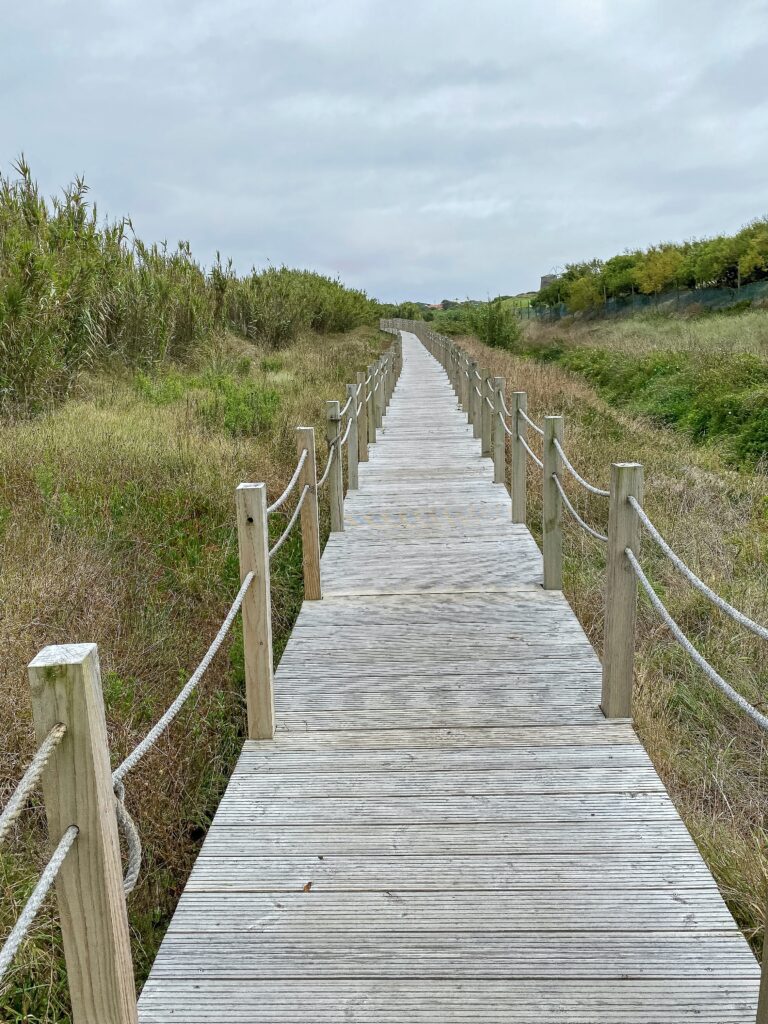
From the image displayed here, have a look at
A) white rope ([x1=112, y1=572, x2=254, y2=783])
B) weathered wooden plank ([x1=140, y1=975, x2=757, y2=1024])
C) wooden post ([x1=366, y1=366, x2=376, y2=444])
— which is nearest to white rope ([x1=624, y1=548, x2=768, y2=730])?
weathered wooden plank ([x1=140, y1=975, x2=757, y2=1024])

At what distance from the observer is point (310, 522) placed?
568cm

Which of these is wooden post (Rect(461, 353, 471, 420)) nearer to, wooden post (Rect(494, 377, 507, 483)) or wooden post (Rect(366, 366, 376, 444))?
wooden post (Rect(366, 366, 376, 444))

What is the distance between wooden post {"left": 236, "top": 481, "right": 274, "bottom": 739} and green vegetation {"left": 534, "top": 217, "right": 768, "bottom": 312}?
3917 cm

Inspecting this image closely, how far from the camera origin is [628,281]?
51.7 metres

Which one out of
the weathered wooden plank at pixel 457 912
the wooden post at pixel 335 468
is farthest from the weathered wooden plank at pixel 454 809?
the wooden post at pixel 335 468

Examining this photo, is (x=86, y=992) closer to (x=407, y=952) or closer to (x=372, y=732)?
(x=407, y=952)

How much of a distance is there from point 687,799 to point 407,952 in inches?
60.3

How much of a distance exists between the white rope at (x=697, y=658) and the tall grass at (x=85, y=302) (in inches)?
339

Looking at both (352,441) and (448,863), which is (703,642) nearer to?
(448,863)

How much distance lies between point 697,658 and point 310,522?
126 inches

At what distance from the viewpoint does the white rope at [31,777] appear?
1382 millimetres

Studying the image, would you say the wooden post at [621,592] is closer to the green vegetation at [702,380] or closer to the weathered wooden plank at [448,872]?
the weathered wooden plank at [448,872]

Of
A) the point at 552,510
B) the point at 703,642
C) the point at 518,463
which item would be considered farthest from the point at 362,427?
the point at 703,642

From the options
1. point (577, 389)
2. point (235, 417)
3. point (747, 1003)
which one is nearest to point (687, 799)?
point (747, 1003)
